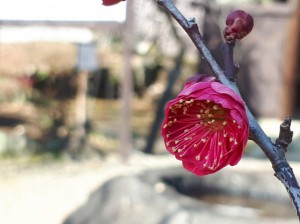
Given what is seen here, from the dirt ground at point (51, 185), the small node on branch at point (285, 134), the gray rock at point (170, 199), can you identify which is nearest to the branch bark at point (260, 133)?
the small node on branch at point (285, 134)

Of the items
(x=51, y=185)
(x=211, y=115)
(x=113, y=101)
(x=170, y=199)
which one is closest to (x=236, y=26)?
(x=211, y=115)

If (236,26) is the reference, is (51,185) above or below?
below

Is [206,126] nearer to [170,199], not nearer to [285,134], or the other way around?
[285,134]

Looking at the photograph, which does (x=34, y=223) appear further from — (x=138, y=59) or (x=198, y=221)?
(x=138, y=59)

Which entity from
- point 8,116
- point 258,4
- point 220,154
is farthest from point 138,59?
point 220,154

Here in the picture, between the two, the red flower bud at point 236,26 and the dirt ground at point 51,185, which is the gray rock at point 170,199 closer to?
the dirt ground at point 51,185
